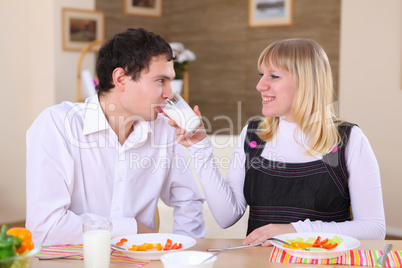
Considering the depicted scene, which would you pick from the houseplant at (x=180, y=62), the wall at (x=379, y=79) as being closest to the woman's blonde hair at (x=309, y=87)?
the houseplant at (x=180, y=62)

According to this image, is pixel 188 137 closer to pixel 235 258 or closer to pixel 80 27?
pixel 235 258

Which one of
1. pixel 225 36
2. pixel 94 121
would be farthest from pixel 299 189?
pixel 225 36

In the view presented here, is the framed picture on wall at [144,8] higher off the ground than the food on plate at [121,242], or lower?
higher

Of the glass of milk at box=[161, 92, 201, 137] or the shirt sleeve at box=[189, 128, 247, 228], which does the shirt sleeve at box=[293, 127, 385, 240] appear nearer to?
the shirt sleeve at box=[189, 128, 247, 228]

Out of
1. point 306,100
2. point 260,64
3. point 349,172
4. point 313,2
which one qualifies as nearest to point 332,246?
point 349,172

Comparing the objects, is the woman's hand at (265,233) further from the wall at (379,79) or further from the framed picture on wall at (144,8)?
the framed picture on wall at (144,8)

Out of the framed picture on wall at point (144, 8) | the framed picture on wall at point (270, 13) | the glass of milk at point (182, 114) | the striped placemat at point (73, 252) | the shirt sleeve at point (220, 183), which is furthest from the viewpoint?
the framed picture on wall at point (144, 8)

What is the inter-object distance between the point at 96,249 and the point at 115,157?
699mm

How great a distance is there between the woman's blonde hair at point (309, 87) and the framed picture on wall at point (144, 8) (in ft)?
11.7

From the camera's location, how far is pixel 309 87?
2010 millimetres

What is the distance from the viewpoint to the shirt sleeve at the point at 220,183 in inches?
72.4

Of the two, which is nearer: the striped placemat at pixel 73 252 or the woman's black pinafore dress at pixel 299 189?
the striped placemat at pixel 73 252

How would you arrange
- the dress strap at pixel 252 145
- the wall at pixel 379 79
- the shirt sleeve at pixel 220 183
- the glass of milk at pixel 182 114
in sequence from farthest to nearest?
the wall at pixel 379 79, the dress strap at pixel 252 145, the shirt sleeve at pixel 220 183, the glass of milk at pixel 182 114

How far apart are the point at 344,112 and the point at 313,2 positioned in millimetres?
1066
